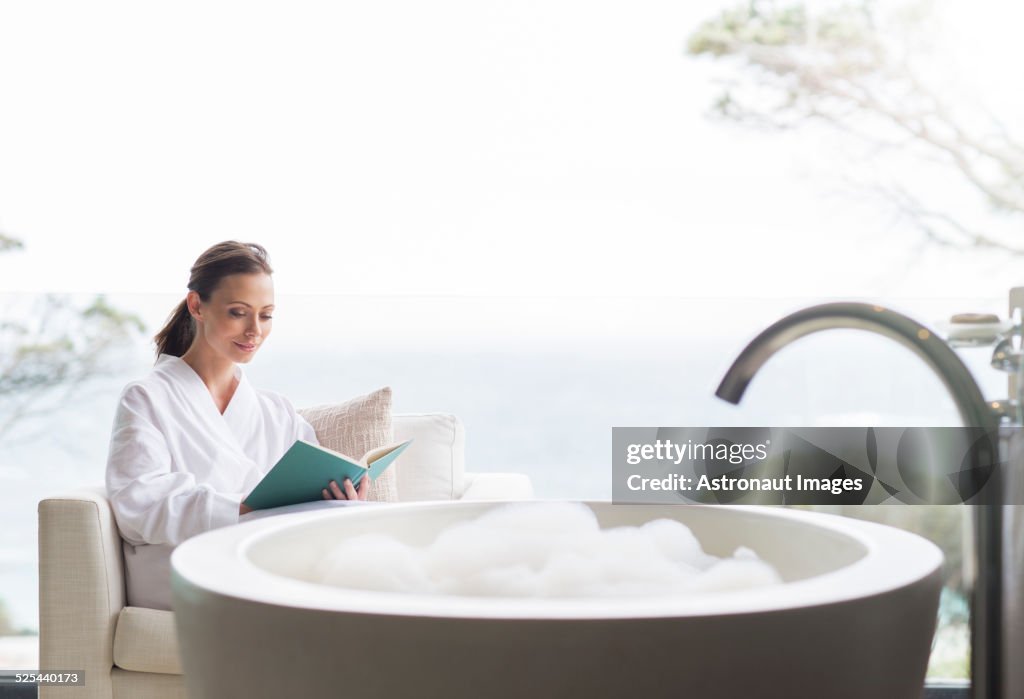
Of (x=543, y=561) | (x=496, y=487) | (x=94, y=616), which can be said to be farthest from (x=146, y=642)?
(x=543, y=561)

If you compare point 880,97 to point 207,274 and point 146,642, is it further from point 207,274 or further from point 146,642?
point 146,642

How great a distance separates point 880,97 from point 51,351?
4053 millimetres

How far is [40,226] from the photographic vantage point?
14.9 ft

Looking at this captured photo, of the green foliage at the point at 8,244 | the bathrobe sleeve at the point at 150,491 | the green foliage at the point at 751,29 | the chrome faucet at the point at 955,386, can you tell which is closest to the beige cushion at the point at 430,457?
the bathrobe sleeve at the point at 150,491

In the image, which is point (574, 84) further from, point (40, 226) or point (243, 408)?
point (243, 408)

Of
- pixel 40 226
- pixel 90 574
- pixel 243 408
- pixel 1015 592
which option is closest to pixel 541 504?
pixel 1015 592

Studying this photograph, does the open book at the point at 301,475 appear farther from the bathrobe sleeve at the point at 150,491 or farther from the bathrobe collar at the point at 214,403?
the bathrobe collar at the point at 214,403

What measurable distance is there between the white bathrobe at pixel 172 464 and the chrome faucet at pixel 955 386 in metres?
1.54

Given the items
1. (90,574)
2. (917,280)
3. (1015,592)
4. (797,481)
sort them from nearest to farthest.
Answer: (1015,592) → (90,574) → (797,481) → (917,280)

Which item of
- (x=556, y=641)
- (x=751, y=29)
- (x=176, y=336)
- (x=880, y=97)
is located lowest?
(x=176, y=336)

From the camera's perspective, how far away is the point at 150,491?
6.32 ft

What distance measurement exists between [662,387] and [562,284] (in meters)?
0.87

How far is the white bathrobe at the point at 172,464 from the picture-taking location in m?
1.90

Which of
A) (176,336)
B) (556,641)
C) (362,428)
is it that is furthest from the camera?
(362,428)
